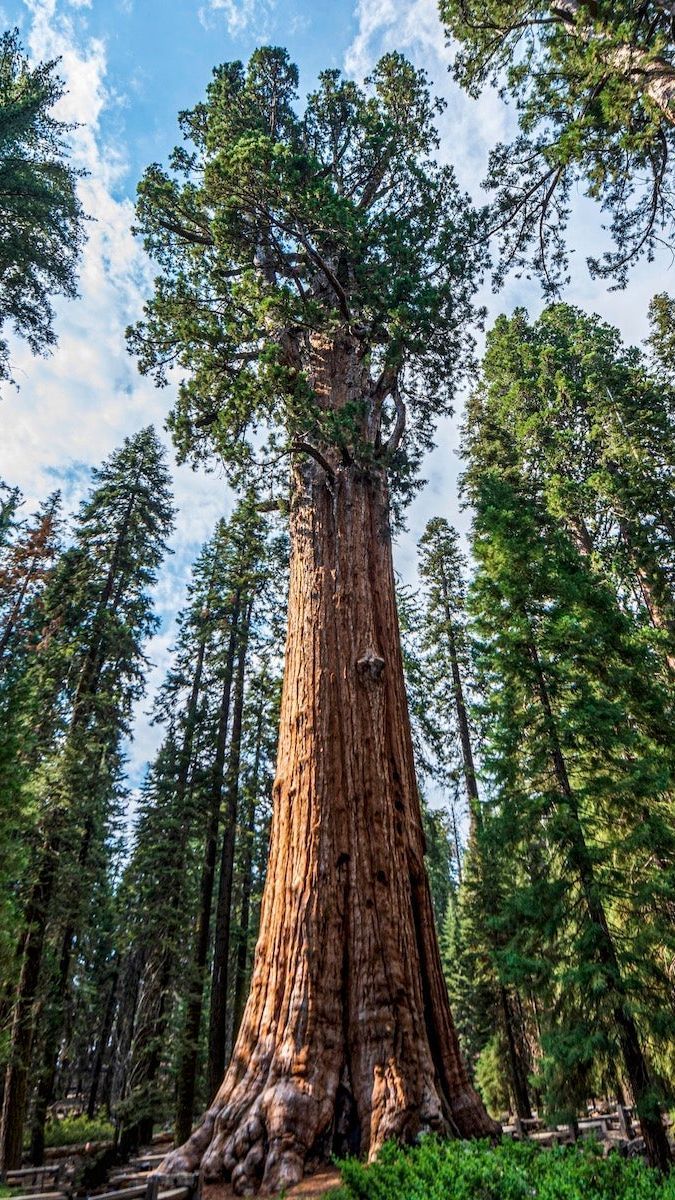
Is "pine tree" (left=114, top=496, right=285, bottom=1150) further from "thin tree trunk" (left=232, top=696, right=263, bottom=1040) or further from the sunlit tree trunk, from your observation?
the sunlit tree trunk

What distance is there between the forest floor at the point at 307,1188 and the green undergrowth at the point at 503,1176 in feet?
1.33

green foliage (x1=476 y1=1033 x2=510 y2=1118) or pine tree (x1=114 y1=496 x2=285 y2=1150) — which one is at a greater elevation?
pine tree (x1=114 y1=496 x2=285 y2=1150)

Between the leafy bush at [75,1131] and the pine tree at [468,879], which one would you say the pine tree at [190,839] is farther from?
the pine tree at [468,879]

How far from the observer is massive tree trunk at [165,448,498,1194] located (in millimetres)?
4012

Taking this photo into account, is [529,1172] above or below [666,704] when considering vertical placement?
below

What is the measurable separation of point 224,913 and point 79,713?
20.7ft

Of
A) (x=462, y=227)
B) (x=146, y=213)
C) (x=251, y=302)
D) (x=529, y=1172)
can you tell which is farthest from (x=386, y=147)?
(x=529, y=1172)

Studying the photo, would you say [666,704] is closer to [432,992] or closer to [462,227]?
[432,992]

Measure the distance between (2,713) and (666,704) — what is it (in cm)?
1174

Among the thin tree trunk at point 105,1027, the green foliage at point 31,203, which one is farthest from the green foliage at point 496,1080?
the green foliage at point 31,203

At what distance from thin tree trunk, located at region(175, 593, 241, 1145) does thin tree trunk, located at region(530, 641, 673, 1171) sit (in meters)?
9.16

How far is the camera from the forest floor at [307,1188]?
3.41 m

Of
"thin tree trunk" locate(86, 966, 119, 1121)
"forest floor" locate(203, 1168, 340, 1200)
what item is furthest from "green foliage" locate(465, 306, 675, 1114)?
"thin tree trunk" locate(86, 966, 119, 1121)

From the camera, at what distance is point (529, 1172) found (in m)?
2.67
